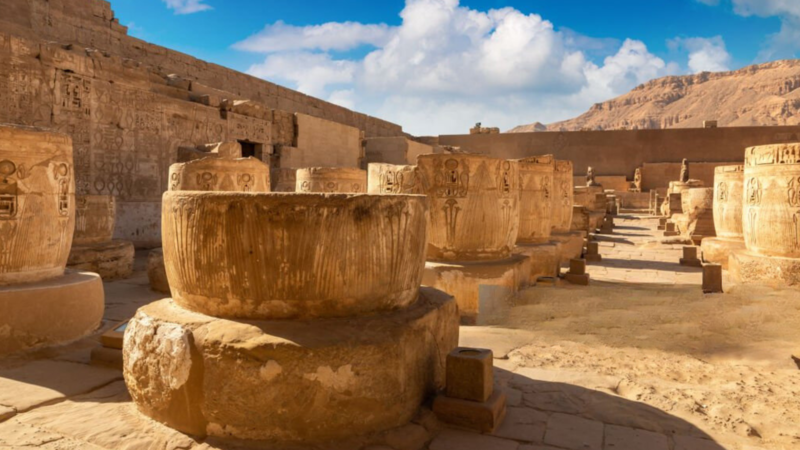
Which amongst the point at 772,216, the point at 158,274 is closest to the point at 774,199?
the point at 772,216

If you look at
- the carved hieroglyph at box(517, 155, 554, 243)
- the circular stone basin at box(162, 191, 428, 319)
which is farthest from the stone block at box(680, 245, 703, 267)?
the circular stone basin at box(162, 191, 428, 319)

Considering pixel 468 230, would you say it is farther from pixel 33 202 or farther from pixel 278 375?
pixel 33 202

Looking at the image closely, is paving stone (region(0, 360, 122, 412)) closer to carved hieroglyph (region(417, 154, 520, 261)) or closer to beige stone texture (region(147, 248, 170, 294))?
beige stone texture (region(147, 248, 170, 294))

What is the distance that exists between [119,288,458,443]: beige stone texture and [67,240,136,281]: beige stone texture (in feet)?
13.6

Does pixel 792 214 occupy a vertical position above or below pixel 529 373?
above

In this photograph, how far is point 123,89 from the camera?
26.9ft

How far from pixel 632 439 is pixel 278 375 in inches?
57.2

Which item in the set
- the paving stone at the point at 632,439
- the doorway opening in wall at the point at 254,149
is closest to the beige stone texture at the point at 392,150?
the doorway opening in wall at the point at 254,149

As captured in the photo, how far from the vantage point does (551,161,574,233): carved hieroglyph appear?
8.38 m

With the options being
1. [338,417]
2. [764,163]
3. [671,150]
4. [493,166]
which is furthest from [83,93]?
[671,150]

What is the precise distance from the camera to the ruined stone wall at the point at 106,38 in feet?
32.9

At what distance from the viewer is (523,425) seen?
229 centimetres

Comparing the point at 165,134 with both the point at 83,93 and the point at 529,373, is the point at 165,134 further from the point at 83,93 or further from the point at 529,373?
the point at 529,373

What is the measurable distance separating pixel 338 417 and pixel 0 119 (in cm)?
682
